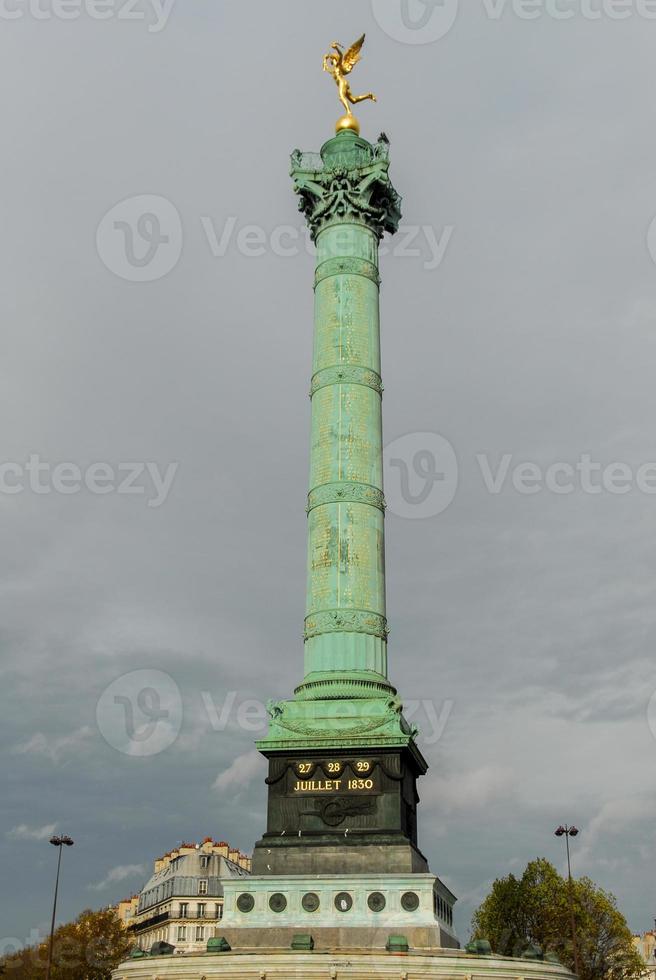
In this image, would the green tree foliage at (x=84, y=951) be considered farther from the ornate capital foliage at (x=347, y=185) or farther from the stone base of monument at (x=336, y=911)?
the ornate capital foliage at (x=347, y=185)

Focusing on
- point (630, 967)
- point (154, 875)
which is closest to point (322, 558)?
point (630, 967)

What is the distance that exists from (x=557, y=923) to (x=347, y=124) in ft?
166

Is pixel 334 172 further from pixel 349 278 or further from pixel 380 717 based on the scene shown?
pixel 380 717

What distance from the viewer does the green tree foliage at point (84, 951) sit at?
67625 millimetres

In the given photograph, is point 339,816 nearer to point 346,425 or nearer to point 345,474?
point 345,474

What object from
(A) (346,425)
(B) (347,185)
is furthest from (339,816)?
(B) (347,185)

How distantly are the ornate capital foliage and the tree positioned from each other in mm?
44335

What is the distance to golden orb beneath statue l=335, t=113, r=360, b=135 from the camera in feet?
174

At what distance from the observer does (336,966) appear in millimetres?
32531

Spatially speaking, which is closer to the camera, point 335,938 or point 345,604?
point 335,938

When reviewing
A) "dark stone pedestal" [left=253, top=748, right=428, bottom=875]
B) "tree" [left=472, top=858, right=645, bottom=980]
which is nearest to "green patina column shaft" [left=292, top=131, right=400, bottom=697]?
"dark stone pedestal" [left=253, top=748, right=428, bottom=875]

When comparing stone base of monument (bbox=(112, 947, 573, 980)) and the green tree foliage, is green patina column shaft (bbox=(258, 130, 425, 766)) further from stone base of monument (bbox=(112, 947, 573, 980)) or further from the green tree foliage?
the green tree foliage

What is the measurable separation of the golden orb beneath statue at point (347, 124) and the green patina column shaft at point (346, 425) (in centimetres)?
79

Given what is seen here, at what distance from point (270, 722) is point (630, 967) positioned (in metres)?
39.1
